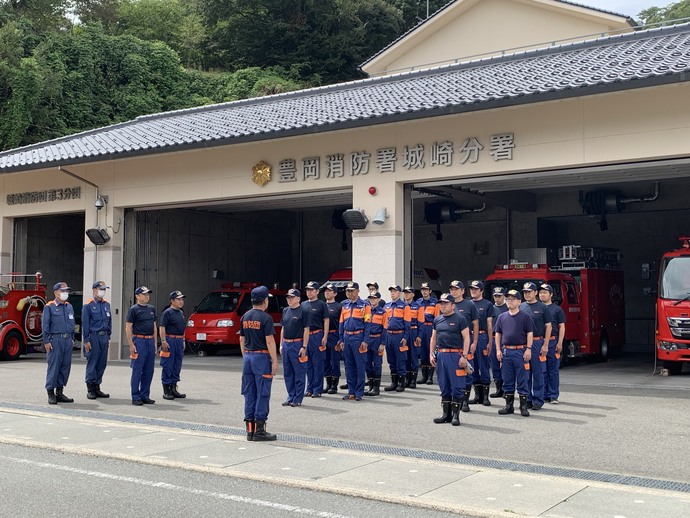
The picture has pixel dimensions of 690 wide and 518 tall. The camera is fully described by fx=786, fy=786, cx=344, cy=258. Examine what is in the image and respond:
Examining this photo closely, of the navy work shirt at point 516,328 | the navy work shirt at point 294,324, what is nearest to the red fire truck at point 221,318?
the navy work shirt at point 294,324

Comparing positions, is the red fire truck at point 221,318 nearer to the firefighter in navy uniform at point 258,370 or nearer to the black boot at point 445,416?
the black boot at point 445,416

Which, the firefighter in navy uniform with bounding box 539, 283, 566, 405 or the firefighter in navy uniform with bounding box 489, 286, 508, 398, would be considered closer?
the firefighter in navy uniform with bounding box 539, 283, 566, 405

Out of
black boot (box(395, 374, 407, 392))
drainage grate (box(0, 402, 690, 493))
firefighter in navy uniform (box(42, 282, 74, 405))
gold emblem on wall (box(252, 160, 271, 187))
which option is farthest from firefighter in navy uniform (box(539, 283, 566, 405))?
gold emblem on wall (box(252, 160, 271, 187))

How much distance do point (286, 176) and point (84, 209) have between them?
7.12 meters

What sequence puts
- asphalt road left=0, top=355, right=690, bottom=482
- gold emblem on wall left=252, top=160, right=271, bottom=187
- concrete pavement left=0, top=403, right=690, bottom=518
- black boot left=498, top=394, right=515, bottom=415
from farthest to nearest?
gold emblem on wall left=252, top=160, right=271, bottom=187
black boot left=498, top=394, right=515, bottom=415
asphalt road left=0, top=355, right=690, bottom=482
concrete pavement left=0, top=403, right=690, bottom=518

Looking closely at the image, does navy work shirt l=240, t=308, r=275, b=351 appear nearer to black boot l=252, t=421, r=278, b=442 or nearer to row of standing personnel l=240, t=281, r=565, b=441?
row of standing personnel l=240, t=281, r=565, b=441

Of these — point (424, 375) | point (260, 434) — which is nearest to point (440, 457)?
point (260, 434)

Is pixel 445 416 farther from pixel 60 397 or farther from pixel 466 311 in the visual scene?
pixel 60 397

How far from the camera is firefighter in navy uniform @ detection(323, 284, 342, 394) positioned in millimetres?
13664

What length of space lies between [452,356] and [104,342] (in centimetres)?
632

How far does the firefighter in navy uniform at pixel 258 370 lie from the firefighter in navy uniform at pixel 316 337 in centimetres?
318

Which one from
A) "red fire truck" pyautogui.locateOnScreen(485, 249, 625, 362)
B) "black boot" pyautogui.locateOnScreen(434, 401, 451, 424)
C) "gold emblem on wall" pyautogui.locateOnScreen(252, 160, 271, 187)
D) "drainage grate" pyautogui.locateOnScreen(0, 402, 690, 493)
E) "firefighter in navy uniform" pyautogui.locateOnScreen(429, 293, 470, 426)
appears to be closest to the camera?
"drainage grate" pyautogui.locateOnScreen(0, 402, 690, 493)

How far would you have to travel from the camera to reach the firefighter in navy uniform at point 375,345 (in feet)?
43.5

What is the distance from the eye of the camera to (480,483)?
23.2 feet
